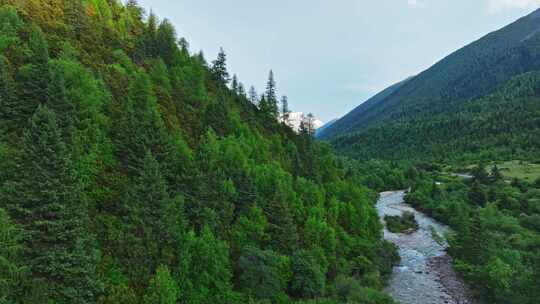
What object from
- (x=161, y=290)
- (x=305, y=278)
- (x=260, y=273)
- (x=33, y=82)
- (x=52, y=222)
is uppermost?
(x=33, y=82)

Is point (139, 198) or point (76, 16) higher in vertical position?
point (76, 16)

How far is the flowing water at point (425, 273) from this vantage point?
5566cm

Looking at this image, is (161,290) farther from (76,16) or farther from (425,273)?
(76,16)

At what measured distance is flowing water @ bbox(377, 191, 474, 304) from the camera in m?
55.7

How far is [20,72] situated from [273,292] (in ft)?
132

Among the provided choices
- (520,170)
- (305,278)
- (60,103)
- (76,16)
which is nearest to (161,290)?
(305,278)

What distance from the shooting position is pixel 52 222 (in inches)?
1089

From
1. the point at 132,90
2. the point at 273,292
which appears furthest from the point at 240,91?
the point at 273,292

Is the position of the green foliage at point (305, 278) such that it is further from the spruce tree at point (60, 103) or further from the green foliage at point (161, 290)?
the spruce tree at point (60, 103)

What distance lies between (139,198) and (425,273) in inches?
2261

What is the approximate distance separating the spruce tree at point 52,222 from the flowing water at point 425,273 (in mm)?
46485

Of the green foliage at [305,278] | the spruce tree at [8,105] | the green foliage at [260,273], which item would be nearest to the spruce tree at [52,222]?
the spruce tree at [8,105]

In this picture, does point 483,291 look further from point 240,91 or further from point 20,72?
point 240,91

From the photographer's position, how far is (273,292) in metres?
40.7
